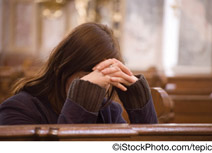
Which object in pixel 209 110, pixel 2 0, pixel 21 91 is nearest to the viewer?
pixel 21 91

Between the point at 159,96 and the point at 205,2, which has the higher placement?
the point at 205,2

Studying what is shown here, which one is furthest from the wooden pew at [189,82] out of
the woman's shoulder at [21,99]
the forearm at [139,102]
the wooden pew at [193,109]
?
the woman's shoulder at [21,99]

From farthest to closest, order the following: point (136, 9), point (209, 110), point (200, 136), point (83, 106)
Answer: point (136, 9), point (209, 110), point (83, 106), point (200, 136)

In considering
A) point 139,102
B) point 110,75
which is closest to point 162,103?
point 139,102

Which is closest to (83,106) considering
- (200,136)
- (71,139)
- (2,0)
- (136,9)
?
(71,139)

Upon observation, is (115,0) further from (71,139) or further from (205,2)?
(71,139)

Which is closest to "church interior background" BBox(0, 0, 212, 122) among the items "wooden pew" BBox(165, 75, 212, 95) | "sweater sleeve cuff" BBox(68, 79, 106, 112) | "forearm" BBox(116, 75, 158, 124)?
"wooden pew" BBox(165, 75, 212, 95)

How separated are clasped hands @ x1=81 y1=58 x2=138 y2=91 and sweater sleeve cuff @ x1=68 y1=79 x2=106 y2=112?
0.05m

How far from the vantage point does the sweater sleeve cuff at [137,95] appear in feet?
4.18

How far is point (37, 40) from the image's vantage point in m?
10.6

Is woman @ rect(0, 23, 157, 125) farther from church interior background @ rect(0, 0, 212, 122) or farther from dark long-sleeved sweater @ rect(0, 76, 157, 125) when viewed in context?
church interior background @ rect(0, 0, 212, 122)

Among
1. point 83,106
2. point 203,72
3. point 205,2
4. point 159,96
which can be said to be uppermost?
point 205,2

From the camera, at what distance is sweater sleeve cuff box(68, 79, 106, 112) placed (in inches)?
42.5

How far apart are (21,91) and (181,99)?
3.27 meters
